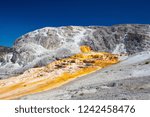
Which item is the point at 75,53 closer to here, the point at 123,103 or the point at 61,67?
the point at 61,67

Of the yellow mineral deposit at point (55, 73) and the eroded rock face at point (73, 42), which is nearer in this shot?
the yellow mineral deposit at point (55, 73)

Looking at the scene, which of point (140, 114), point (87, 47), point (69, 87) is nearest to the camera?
point (140, 114)

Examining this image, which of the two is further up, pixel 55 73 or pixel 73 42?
pixel 73 42

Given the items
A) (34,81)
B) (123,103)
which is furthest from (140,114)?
(34,81)

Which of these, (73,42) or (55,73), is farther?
(73,42)

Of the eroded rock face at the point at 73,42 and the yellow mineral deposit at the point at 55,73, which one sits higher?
the eroded rock face at the point at 73,42
